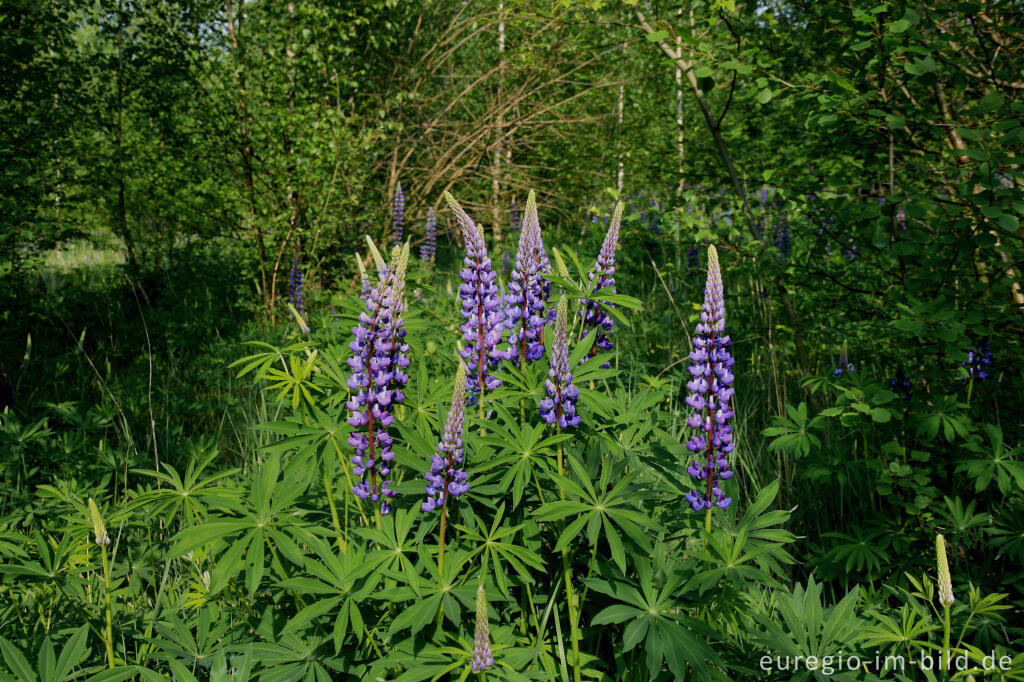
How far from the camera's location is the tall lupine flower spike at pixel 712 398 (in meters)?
1.78

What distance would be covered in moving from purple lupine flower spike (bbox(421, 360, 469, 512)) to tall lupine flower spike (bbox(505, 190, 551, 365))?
0.43m

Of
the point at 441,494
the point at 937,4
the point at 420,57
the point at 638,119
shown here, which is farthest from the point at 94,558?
the point at 638,119

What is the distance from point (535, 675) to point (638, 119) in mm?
8316

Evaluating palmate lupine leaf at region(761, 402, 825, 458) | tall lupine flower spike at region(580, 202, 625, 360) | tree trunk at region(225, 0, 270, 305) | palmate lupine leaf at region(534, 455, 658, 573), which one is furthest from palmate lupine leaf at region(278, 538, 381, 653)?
tree trunk at region(225, 0, 270, 305)

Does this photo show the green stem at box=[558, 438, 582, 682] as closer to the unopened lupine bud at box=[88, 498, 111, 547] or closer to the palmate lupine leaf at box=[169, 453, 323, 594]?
the palmate lupine leaf at box=[169, 453, 323, 594]

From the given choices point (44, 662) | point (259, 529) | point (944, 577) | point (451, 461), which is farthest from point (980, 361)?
point (44, 662)

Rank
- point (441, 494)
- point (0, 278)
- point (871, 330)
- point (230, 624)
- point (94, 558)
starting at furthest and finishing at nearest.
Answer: point (0, 278), point (871, 330), point (94, 558), point (230, 624), point (441, 494)

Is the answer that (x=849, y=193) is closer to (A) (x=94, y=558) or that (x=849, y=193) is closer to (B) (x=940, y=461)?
(B) (x=940, y=461)

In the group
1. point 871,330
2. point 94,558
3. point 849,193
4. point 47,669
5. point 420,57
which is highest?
point 420,57

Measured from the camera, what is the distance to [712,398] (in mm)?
1821

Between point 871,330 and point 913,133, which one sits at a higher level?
point 913,133

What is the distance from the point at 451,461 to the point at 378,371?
1.05ft

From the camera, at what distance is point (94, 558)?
2.61 meters

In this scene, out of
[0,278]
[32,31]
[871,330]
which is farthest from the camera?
[0,278]
